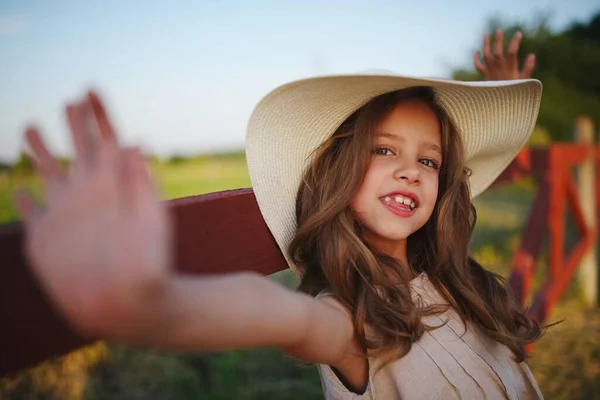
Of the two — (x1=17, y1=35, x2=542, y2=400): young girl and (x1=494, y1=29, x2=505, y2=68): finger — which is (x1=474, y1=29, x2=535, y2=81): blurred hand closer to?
(x1=494, y1=29, x2=505, y2=68): finger

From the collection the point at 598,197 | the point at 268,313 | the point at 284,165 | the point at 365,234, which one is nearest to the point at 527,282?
the point at 365,234

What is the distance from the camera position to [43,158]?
2.08ft

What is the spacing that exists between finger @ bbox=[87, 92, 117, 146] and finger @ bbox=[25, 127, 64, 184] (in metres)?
0.08

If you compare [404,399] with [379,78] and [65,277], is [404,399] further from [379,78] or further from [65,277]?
[65,277]

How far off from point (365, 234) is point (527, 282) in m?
1.66

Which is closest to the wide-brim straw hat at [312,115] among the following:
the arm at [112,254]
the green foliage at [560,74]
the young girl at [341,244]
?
the young girl at [341,244]

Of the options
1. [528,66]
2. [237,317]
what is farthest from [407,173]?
[528,66]

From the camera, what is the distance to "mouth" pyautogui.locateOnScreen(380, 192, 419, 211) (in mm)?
1473

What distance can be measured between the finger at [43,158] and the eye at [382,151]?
3.37 feet

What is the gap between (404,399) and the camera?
1274 millimetres

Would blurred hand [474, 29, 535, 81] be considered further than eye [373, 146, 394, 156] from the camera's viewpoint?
Yes

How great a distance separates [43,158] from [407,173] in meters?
1.05

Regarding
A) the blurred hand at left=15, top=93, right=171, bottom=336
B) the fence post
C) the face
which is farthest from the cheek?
the fence post

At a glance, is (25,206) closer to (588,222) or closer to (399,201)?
(399,201)
